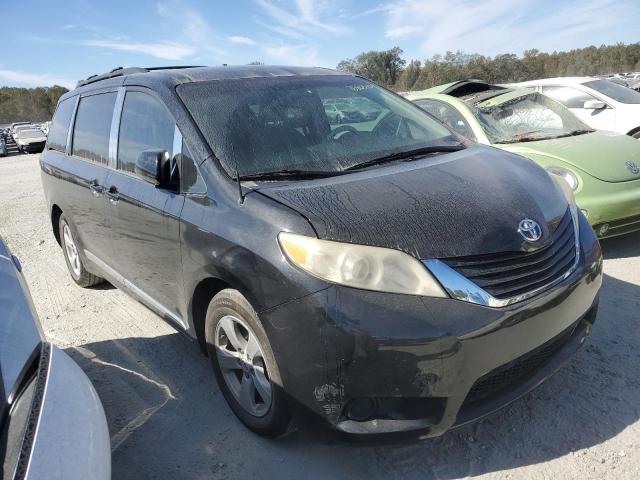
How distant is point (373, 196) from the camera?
87.4 inches

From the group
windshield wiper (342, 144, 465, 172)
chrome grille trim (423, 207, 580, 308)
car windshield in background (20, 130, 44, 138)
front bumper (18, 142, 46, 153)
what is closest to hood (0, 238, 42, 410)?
chrome grille trim (423, 207, 580, 308)

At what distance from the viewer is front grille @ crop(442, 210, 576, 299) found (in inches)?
77.5

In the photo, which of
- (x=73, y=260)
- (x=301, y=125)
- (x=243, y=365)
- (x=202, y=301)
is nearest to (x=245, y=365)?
(x=243, y=365)

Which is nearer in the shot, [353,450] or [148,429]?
[353,450]

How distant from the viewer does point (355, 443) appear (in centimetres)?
200

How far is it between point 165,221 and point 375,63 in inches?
2643

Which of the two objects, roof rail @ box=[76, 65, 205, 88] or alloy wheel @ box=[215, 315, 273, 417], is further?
roof rail @ box=[76, 65, 205, 88]

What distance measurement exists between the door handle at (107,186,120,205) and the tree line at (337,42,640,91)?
50284mm

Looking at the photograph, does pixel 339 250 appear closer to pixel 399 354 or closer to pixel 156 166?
pixel 399 354

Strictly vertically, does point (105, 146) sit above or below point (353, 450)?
above

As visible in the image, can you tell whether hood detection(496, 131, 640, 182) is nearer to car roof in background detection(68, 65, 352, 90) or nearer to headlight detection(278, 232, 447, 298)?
car roof in background detection(68, 65, 352, 90)

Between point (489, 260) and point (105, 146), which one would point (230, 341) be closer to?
point (489, 260)

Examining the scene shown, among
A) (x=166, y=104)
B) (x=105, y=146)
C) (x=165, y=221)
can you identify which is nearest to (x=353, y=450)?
(x=165, y=221)

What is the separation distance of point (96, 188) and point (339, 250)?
2.31 metres
